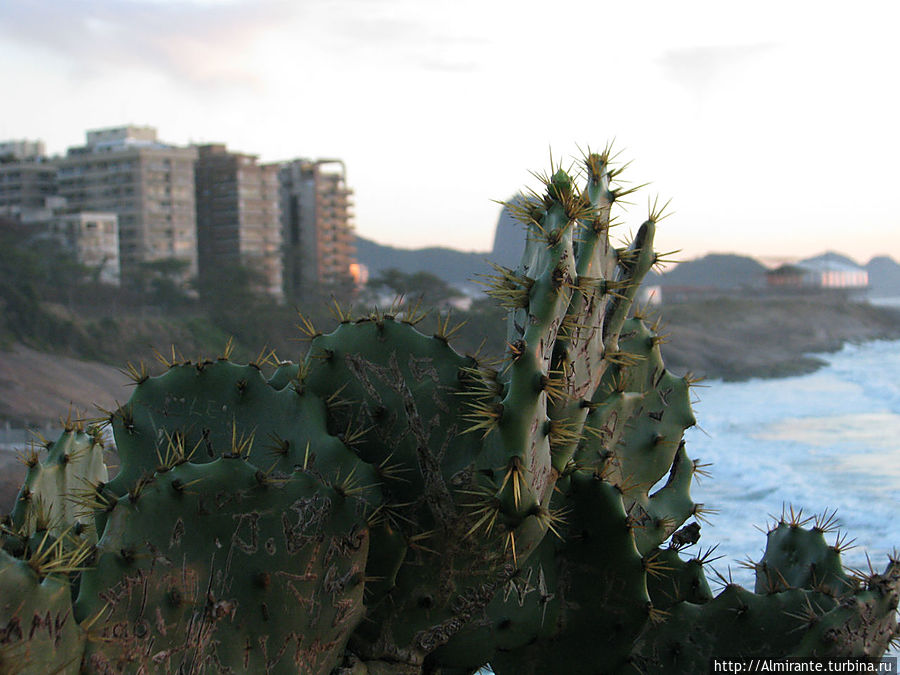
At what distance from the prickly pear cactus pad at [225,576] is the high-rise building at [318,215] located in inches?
2009

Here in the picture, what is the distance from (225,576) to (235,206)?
167 feet

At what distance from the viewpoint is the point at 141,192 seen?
160ft

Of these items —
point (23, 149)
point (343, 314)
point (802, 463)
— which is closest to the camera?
point (343, 314)

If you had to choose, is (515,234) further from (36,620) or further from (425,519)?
(36,620)

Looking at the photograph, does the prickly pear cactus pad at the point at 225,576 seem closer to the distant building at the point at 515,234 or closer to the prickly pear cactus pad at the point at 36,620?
the prickly pear cactus pad at the point at 36,620

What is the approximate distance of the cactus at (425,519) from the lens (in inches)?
81.4

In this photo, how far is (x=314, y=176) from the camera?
5538cm

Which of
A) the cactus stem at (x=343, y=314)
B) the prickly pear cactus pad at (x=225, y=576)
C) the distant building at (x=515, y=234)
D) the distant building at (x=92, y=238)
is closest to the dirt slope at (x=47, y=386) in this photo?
the distant building at (x=92, y=238)

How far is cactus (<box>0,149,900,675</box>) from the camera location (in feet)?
6.79

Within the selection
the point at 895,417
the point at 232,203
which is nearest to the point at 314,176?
the point at 232,203

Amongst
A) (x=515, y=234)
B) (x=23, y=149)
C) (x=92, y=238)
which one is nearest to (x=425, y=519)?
(x=515, y=234)

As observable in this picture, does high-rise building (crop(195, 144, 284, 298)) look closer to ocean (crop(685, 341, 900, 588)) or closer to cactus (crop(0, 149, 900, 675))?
ocean (crop(685, 341, 900, 588))

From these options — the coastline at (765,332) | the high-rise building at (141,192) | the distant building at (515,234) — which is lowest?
the coastline at (765,332)

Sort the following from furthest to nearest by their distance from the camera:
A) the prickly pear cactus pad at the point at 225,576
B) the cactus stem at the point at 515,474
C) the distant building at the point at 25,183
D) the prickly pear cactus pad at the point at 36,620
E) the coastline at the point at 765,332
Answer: the distant building at the point at 25,183 → the coastline at the point at 765,332 → the cactus stem at the point at 515,474 → the prickly pear cactus pad at the point at 225,576 → the prickly pear cactus pad at the point at 36,620
